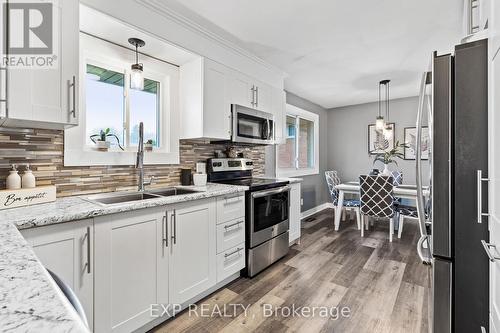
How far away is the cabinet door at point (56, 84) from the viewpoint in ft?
4.24

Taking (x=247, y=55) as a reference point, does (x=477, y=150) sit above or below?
below

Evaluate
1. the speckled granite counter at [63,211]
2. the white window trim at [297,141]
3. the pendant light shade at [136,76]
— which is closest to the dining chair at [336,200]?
the white window trim at [297,141]

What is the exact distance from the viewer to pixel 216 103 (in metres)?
2.49

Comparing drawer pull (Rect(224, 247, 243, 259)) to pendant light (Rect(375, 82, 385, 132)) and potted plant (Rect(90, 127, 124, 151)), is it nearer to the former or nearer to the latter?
potted plant (Rect(90, 127, 124, 151))

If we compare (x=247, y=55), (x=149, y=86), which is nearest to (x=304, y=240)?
(x=247, y=55)

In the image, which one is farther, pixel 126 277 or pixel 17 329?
pixel 126 277

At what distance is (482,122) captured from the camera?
107 cm

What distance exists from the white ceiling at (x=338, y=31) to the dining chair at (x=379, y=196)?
1550mm

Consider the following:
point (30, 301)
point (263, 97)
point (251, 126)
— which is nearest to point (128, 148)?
point (251, 126)

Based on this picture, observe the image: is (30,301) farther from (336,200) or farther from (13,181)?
(336,200)

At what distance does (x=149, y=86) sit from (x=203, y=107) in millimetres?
569

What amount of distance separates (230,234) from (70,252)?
127cm

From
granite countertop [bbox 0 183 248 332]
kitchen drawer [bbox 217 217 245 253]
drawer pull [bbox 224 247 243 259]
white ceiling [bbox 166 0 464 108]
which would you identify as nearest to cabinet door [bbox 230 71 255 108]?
white ceiling [bbox 166 0 464 108]

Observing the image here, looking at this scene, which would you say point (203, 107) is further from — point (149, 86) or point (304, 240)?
point (304, 240)
